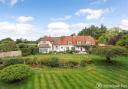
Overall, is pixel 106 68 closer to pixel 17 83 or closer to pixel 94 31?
pixel 17 83

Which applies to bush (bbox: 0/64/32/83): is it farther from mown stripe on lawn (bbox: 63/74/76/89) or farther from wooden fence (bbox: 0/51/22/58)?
wooden fence (bbox: 0/51/22/58)

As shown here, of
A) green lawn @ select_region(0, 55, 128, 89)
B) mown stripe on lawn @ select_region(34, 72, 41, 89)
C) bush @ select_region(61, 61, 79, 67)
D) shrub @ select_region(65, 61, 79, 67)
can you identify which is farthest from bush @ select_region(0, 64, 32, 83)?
shrub @ select_region(65, 61, 79, 67)

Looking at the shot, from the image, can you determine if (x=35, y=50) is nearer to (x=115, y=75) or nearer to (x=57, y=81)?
(x=57, y=81)

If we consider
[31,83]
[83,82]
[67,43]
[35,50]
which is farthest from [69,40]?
[83,82]

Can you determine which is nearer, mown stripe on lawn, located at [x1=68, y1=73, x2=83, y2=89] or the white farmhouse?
mown stripe on lawn, located at [x1=68, y1=73, x2=83, y2=89]

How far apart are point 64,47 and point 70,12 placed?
2167 cm

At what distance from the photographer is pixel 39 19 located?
54.3 metres

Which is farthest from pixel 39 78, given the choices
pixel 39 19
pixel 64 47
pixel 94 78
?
pixel 64 47

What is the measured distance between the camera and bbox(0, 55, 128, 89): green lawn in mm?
32088

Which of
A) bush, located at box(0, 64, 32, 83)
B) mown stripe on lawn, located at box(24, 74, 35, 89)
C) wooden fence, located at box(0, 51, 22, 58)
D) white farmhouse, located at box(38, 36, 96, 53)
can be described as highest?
white farmhouse, located at box(38, 36, 96, 53)

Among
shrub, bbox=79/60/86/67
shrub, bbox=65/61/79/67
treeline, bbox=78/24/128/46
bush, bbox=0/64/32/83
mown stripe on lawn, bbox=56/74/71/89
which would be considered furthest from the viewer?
treeline, bbox=78/24/128/46

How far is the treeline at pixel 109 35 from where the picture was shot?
6397 centimetres

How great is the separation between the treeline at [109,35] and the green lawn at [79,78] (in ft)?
70.1

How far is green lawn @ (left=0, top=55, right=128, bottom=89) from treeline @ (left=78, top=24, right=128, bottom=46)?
70.1 feet
